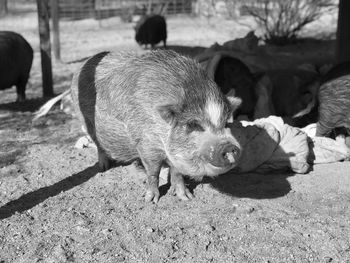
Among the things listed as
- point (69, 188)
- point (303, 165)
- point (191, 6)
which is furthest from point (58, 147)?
point (191, 6)

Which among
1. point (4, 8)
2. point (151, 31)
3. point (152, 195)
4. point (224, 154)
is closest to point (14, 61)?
point (152, 195)

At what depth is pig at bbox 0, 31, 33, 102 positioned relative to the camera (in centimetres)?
688

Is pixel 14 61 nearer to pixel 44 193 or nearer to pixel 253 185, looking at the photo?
pixel 44 193

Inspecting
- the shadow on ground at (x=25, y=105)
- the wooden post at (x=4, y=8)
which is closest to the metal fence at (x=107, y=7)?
the wooden post at (x=4, y=8)

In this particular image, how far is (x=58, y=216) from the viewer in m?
3.65

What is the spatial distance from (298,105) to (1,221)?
3519 mm

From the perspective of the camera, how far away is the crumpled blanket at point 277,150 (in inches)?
175

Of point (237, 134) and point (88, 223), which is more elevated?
point (237, 134)

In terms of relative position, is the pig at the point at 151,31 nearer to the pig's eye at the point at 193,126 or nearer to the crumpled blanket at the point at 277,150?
the crumpled blanket at the point at 277,150

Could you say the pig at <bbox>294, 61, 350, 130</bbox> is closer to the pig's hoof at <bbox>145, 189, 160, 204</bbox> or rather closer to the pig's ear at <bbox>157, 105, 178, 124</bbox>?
the pig's hoof at <bbox>145, 189, 160, 204</bbox>

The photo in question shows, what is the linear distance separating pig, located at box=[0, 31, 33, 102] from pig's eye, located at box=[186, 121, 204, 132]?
169 inches

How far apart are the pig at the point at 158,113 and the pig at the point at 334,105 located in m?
1.53

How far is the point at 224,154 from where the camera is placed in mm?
3119

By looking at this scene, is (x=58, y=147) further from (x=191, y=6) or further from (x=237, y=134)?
(x=191, y=6)
